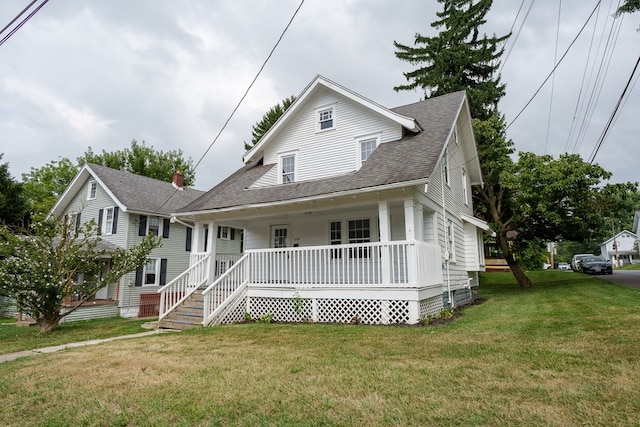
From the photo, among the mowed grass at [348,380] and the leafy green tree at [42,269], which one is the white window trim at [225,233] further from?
the mowed grass at [348,380]

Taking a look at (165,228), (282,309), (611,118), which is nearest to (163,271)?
(165,228)

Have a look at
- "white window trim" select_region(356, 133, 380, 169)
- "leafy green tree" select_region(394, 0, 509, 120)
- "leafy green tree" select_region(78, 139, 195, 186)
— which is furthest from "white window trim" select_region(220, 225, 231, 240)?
"leafy green tree" select_region(394, 0, 509, 120)

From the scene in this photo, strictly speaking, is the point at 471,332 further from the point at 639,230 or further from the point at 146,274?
the point at 639,230

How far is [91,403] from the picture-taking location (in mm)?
4121

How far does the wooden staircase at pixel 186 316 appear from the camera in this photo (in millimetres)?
10258

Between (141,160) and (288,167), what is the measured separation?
30.6 metres

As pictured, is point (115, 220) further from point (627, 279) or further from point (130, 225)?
point (627, 279)

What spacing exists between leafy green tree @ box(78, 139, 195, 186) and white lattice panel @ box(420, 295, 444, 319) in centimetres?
3237

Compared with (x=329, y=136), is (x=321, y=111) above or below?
above

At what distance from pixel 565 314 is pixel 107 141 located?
3961 centimetres

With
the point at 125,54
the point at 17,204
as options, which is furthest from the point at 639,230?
the point at 17,204

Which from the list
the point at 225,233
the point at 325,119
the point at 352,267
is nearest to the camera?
the point at 352,267

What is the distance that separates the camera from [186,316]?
10641 millimetres

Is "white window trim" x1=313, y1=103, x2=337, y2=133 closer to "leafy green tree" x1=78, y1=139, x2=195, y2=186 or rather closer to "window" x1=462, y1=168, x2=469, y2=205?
"window" x1=462, y1=168, x2=469, y2=205
